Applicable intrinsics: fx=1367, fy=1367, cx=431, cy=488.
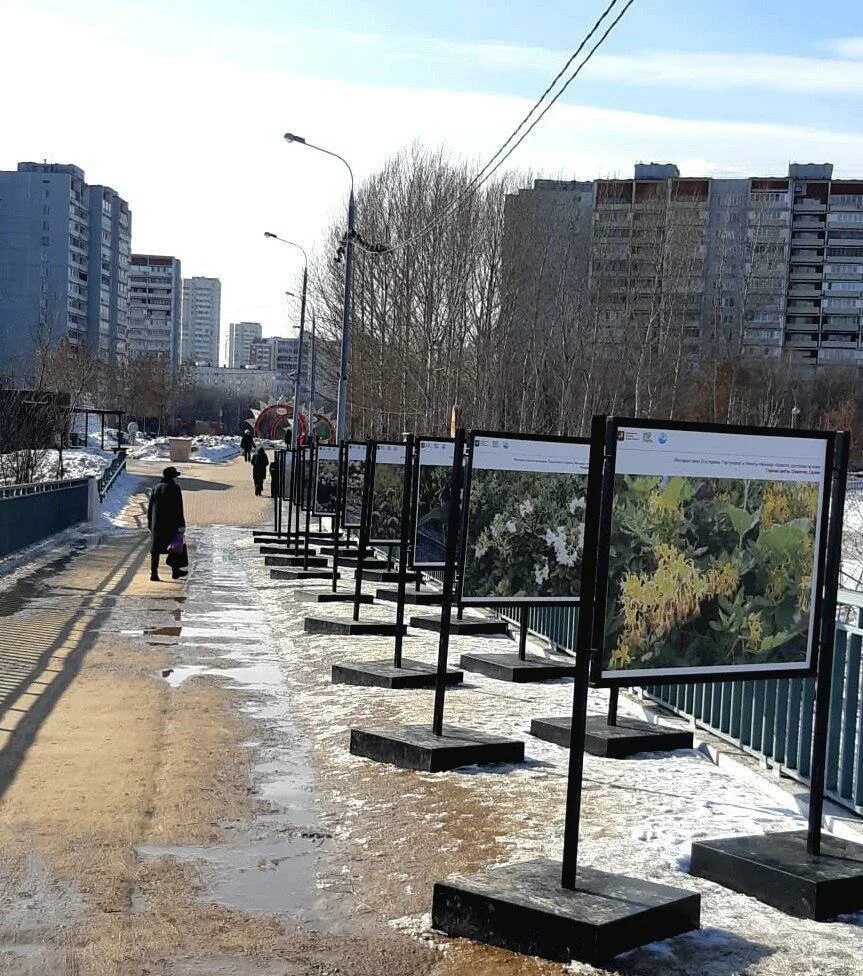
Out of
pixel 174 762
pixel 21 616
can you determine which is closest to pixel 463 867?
pixel 174 762

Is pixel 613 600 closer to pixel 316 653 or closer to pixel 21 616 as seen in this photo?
pixel 316 653

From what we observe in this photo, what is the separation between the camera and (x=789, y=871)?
5473mm

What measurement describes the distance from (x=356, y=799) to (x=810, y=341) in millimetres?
130043

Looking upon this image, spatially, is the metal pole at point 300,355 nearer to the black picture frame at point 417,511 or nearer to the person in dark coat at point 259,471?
the person in dark coat at point 259,471

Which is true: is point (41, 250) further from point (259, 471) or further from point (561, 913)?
point (561, 913)

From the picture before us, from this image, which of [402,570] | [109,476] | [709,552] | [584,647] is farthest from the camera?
[109,476]

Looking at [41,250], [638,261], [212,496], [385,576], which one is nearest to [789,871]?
[385,576]

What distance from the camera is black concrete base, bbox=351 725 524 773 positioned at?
7.91 meters

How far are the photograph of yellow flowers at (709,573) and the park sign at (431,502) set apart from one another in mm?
6388

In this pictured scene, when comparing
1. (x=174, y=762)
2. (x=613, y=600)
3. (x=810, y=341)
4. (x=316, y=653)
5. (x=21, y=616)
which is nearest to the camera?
(x=613, y=600)

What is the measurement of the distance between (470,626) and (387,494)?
9.52 feet

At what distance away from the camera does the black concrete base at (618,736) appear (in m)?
8.46

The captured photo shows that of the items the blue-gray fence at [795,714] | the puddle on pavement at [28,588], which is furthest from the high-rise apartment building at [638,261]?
the blue-gray fence at [795,714]

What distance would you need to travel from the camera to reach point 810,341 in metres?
131
